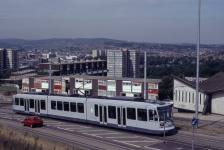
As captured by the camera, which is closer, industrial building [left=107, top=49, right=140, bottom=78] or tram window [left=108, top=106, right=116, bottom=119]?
tram window [left=108, top=106, right=116, bottom=119]

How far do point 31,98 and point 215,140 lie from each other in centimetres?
1871

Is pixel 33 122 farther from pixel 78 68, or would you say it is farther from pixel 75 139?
pixel 78 68

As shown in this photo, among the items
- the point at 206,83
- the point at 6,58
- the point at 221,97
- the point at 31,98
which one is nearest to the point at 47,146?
the point at 31,98

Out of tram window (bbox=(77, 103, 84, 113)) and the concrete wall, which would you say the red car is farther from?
the concrete wall

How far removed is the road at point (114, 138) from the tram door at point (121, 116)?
67cm

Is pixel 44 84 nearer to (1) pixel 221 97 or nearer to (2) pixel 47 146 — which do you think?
(1) pixel 221 97

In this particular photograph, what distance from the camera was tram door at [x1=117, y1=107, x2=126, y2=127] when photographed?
1083 inches

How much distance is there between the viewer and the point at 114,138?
84.9 feet

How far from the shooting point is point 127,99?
1102 inches

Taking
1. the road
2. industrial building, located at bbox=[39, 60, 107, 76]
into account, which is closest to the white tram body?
the road

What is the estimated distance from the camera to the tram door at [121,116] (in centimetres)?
2750

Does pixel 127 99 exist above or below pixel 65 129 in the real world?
above

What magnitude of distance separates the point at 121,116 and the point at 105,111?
1.78 m

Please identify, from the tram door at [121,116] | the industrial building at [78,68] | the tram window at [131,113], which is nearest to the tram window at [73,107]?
the tram door at [121,116]
